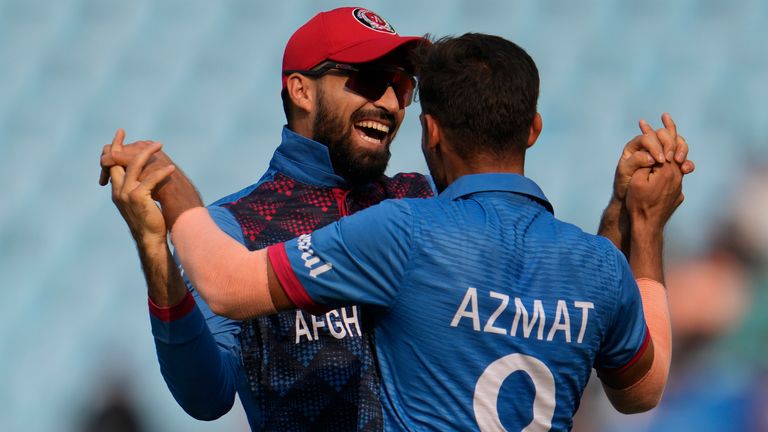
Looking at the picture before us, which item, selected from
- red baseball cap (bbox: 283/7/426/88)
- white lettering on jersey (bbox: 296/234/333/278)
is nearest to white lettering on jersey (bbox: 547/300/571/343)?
white lettering on jersey (bbox: 296/234/333/278)

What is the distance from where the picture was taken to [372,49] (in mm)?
2471

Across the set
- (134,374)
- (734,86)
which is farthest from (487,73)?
(734,86)

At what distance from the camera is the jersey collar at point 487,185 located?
186 centimetres

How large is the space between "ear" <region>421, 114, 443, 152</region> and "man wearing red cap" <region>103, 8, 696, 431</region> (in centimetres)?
28

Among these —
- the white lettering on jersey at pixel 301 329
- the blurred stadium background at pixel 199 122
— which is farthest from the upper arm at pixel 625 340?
the blurred stadium background at pixel 199 122

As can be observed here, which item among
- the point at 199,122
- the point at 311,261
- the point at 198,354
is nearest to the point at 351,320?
the point at 198,354

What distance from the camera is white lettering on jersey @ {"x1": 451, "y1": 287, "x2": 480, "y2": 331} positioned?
1783 mm

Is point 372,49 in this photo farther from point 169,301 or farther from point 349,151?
point 169,301

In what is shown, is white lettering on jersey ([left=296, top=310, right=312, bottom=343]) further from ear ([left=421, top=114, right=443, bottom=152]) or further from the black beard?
ear ([left=421, top=114, right=443, bottom=152])

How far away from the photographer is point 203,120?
18.2ft

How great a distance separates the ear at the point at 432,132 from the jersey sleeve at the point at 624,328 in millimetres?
324

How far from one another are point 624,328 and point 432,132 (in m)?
0.43

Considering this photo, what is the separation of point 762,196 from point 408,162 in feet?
4.89

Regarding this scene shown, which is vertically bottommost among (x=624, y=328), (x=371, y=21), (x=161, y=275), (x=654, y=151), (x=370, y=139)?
(x=161, y=275)
